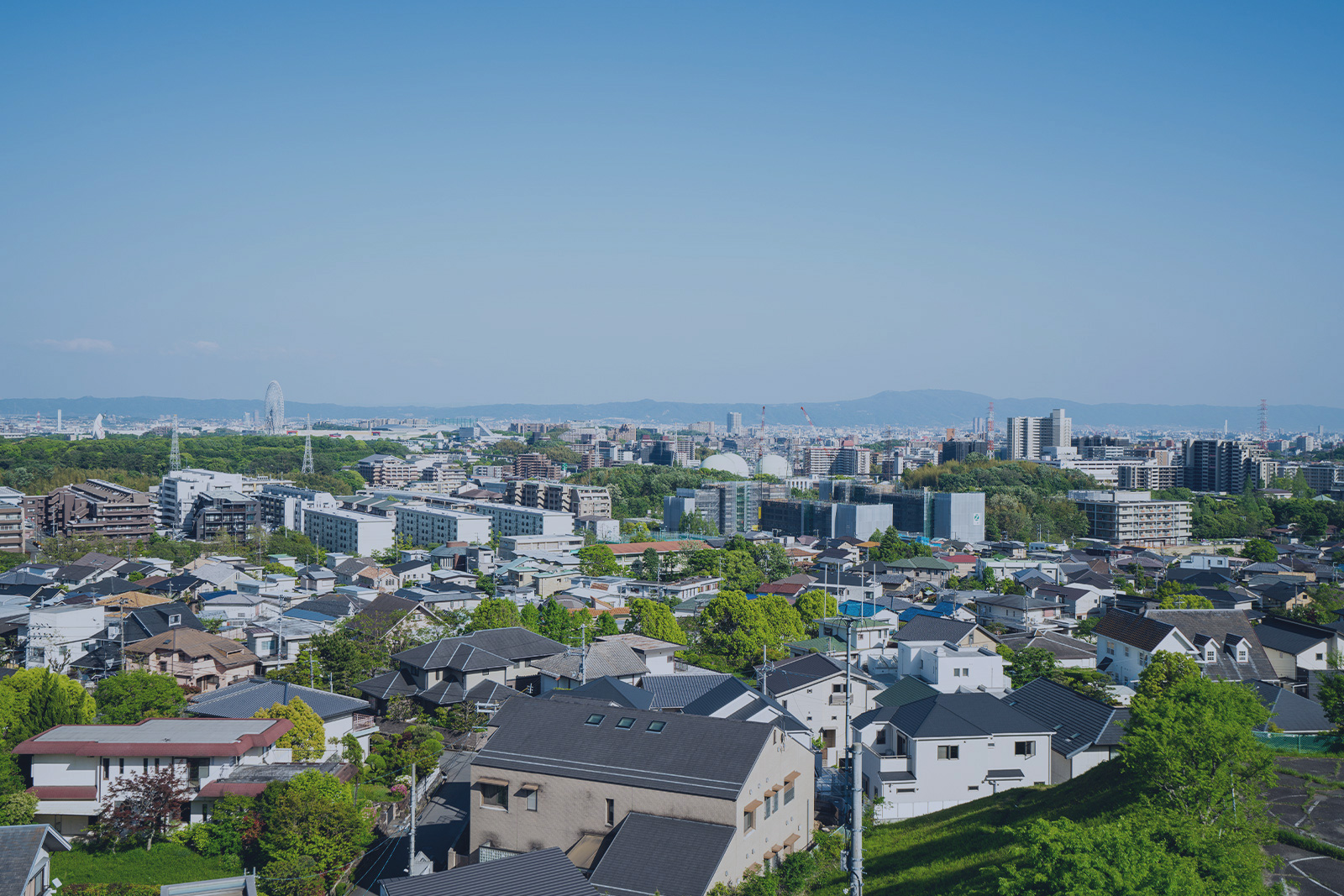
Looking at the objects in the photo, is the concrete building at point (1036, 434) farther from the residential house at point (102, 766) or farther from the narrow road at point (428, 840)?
the residential house at point (102, 766)

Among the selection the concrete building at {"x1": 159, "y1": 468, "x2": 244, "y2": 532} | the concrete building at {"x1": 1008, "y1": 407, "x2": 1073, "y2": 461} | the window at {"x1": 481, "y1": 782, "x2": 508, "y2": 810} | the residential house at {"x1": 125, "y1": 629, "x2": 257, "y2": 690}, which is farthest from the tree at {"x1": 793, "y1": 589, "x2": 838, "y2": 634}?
the concrete building at {"x1": 1008, "y1": 407, "x2": 1073, "y2": 461}

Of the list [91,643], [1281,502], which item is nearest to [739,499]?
[1281,502]

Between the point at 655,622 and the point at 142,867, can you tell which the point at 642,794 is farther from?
the point at 655,622

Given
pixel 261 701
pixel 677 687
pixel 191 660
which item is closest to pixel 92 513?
pixel 191 660

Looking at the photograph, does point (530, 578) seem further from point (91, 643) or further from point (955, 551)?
point (955, 551)

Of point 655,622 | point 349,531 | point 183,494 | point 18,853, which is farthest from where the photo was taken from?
point 183,494

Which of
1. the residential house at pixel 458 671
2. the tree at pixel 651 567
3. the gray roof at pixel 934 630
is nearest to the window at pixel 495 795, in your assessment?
the residential house at pixel 458 671
